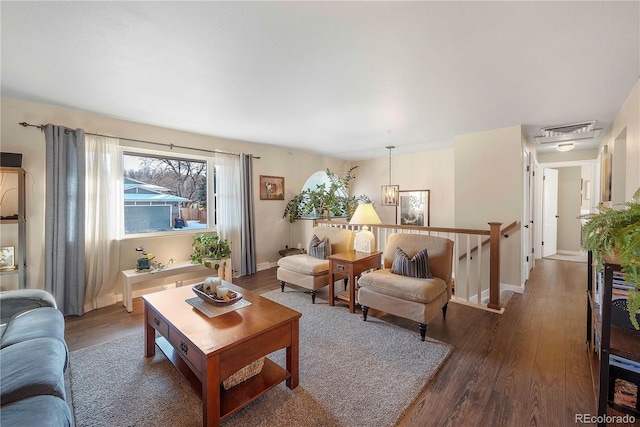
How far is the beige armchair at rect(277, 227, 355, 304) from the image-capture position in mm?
3449

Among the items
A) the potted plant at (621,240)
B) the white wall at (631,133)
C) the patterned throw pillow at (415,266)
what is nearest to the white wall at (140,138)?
the patterned throw pillow at (415,266)

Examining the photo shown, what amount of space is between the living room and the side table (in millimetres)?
974

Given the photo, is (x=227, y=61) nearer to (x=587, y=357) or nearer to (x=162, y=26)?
(x=162, y=26)

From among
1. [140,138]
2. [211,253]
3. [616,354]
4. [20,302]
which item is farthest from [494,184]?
[20,302]

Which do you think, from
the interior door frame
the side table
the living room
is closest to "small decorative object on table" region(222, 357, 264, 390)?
the side table

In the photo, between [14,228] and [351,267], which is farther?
[351,267]

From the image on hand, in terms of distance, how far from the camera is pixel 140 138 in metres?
3.73

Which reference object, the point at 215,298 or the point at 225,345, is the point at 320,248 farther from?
the point at 225,345

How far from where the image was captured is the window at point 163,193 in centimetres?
381

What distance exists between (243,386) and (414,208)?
5254 mm

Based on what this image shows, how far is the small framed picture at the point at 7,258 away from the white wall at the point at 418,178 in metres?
6.05

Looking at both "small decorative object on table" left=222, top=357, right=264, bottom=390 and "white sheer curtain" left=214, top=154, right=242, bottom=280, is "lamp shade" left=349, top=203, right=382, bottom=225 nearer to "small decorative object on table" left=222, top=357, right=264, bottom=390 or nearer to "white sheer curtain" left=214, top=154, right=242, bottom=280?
"white sheer curtain" left=214, top=154, right=242, bottom=280

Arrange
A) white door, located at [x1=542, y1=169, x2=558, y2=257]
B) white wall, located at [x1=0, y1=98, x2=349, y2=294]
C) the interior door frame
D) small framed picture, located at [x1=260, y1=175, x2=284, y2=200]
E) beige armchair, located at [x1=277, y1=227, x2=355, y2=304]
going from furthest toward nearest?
white door, located at [x1=542, y1=169, x2=558, y2=257], the interior door frame, small framed picture, located at [x1=260, y1=175, x2=284, y2=200], beige armchair, located at [x1=277, y1=227, x2=355, y2=304], white wall, located at [x1=0, y1=98, x2=349, y2=294]

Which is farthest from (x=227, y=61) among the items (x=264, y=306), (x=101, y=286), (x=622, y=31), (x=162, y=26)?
(x=101, y=286)
